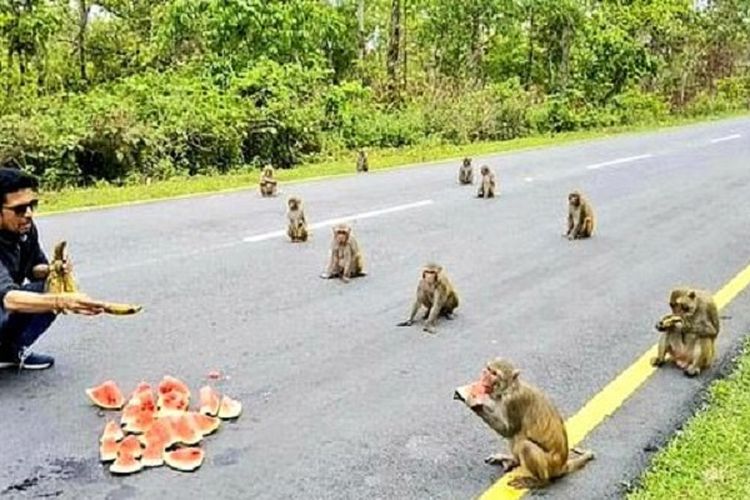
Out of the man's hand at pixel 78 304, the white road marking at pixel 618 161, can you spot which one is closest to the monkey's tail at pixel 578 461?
the man's hand at pixel 78 304

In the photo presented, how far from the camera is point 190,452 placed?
4.61 m

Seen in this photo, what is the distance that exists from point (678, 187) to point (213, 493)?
12967mm

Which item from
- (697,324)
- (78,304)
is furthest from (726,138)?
(78,304)

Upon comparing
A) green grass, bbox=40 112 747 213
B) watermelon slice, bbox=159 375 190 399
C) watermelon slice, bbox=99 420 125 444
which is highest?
watermelon slice, bbox=159 375 190 399

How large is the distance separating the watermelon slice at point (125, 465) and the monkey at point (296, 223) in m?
6.20

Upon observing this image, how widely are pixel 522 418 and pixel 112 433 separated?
6.47 ft

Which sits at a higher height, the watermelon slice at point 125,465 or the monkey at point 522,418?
the monkey at point 522,418

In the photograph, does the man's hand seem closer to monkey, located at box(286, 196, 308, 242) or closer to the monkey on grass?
monkey, located at box(286, 196, 308, 242)

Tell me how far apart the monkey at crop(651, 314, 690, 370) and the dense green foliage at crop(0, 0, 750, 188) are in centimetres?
1227

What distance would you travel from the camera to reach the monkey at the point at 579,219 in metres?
10.8

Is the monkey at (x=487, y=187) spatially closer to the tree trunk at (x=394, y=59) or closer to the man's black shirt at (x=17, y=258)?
the man's black shirt at (x=17, y=258)

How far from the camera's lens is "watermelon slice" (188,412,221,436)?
193 inches

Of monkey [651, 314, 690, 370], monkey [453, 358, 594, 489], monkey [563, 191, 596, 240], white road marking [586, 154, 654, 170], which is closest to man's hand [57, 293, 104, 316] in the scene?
monkey [453, 358, 594, 489]

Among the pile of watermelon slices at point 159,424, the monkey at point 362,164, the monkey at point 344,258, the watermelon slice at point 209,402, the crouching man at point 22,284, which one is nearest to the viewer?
the pile of watermelon slices at point 159,424
